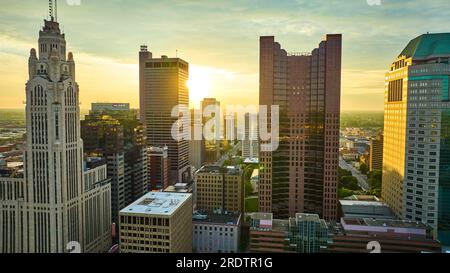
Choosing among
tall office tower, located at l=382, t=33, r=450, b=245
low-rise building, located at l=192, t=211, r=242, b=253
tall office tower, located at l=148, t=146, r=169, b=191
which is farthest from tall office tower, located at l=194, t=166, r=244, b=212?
tall office tower, located at l=382, t=33, r=450, b=245

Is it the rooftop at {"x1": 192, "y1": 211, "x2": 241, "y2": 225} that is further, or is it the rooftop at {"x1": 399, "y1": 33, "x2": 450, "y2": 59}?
the rooftop at {"x1": 192, "y1": 211, "x2": 241, "y2": 225}

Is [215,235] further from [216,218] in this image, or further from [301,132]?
[301,132]

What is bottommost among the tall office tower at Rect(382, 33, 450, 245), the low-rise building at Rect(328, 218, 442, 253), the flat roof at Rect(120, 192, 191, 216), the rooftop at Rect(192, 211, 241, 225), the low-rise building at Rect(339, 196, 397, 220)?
the rooftop at Rect(192, 211, 241, 225)

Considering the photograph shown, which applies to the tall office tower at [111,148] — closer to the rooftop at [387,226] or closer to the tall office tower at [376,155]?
the rooftop at [387,226]

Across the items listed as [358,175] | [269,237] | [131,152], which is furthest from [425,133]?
[131,152]

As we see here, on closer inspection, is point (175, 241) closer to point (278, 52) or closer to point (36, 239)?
point (36, 239)

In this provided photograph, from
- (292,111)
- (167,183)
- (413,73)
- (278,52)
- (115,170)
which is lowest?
(167,183)

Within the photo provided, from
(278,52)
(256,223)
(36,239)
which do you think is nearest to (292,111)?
(278,52)

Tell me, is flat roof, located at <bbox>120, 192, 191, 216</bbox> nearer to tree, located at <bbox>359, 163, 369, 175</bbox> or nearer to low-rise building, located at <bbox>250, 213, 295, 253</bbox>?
low-rise building, located at <bbox>250, 213, 295, 253</bbox>
